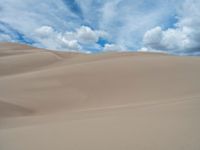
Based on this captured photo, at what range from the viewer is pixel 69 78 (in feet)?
21.1

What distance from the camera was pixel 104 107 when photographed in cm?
423

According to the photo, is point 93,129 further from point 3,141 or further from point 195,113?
point 195,113

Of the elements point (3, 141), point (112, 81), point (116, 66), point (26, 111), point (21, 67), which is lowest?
point (3, 141)

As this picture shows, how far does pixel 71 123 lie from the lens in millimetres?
2789

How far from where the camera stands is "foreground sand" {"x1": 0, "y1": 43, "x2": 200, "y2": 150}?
2150 mm

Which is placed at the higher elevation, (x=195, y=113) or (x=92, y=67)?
(x=92, y=67)

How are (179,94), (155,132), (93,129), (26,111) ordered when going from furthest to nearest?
1. (179,94)
2. (26,111)
3. (93,129)
4. (155,132)

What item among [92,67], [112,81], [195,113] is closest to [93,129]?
[195,113]

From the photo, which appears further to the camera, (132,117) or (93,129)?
(132,117)

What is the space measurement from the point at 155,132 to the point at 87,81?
4.09 metres

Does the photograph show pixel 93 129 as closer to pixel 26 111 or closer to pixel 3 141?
pixel 3 141

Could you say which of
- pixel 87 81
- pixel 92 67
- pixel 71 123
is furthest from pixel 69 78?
pixel 71 123

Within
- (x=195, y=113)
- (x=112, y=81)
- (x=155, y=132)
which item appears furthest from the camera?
(x=112, y=81)

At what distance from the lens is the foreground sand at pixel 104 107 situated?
2.15 metres
